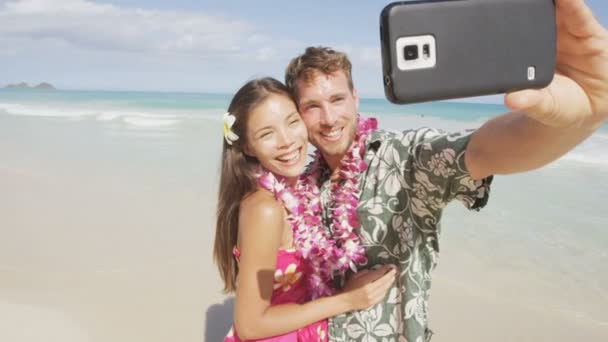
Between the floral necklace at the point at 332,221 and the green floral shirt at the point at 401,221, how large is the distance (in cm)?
5

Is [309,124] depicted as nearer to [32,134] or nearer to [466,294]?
[466,294]

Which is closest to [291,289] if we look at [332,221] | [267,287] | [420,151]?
[267,287]

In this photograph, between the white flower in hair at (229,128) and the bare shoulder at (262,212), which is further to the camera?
the white flower in hair at (229,128)

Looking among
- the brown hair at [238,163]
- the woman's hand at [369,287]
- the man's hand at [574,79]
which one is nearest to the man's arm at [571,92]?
the man's hand at [574,79]

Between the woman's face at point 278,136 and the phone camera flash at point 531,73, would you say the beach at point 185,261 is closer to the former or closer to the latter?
the woman's face at point 278,136

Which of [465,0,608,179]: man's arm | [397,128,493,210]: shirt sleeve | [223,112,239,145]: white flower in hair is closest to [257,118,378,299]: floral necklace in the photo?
[223,112,239,145]: white flower in hair

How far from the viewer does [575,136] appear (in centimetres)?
127

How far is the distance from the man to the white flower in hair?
36cm

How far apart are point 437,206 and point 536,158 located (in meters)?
0.54

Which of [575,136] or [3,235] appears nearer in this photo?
[575,136]

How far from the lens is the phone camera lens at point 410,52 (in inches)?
42.0

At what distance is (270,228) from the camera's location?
2.11 metres

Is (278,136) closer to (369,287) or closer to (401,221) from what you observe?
(401,221)

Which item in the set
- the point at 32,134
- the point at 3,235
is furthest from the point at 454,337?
the point at 32,134
